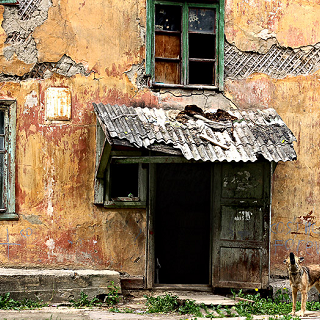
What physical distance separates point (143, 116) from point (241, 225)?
7.34ft

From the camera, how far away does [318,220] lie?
7.69 meters

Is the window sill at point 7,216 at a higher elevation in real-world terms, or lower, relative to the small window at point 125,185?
lower

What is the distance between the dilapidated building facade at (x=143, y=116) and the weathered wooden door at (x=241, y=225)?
2cm

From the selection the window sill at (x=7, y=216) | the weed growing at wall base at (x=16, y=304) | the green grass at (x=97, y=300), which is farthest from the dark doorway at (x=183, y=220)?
the weed growing at wall base at (x=16, y=304)

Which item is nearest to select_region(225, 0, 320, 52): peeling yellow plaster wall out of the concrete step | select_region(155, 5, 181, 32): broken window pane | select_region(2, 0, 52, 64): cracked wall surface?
select_region(155, 5, 181, 32): broken window pane

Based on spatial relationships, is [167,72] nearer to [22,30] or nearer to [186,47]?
[186,47]

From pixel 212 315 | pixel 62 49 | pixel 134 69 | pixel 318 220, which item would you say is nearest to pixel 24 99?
pixel 62 49

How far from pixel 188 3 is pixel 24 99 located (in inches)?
117

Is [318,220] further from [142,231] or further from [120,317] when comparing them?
[120,317]

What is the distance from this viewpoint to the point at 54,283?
681cm

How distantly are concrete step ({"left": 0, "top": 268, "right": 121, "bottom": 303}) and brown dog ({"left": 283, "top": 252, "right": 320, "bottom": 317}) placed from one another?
249 centimetres

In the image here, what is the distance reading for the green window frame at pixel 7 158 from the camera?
23.6ft

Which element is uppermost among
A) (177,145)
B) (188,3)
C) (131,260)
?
(188,3)

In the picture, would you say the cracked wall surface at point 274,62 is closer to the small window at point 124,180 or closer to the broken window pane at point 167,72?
the broken window pane at point 167,72
